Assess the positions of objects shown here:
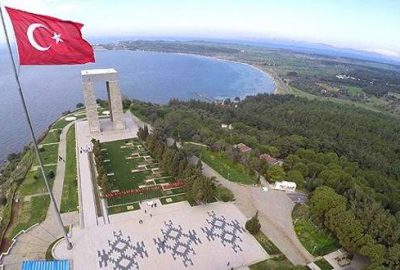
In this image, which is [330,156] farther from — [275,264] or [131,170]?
[131,170]

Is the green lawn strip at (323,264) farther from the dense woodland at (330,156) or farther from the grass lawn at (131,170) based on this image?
the grass lawn at (131,170)

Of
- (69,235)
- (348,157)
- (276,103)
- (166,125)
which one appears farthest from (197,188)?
(276,103)

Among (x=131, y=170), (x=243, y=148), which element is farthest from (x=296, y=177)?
(x=131, y=170)

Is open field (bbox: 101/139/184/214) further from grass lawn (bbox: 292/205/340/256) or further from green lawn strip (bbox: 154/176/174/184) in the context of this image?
grass lawn (bbox: 292/205/340/256)

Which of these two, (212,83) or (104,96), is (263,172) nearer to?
(104,96)

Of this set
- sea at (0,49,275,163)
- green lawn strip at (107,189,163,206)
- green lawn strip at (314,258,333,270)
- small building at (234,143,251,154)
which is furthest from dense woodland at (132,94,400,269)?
sea at (0,49,275,163)

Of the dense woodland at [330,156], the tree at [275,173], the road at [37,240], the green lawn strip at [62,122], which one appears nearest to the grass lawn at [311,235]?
the dense woodland at [330,156]
